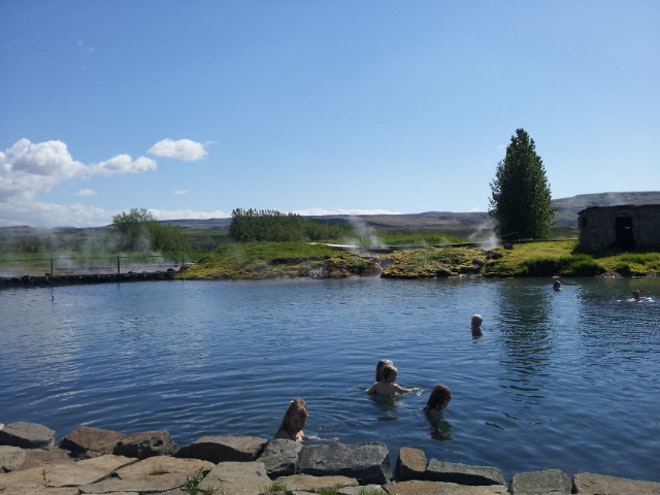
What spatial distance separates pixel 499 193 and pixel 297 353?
5043cm

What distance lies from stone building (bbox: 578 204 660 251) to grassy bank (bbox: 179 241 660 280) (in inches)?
66.2

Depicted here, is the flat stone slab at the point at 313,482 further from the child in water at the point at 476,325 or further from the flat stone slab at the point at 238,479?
the child in water at the point at 476,325

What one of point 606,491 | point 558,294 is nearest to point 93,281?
point 558,294

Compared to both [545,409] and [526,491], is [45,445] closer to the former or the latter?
[526,491]

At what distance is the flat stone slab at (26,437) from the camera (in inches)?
365

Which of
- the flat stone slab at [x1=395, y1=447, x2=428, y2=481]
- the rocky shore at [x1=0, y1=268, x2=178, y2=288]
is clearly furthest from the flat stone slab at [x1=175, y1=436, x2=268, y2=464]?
the rocky shore at [x1=0, y1=268, x2=178, y2=288]

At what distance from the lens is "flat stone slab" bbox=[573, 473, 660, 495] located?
672 centimetres

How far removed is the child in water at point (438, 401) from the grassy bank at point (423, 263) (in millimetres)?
32152

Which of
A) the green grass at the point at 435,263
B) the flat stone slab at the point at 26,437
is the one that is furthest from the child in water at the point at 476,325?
the green grass at the point at 435,263

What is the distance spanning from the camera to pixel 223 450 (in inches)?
323

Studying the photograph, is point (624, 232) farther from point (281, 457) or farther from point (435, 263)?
point (281, 457)

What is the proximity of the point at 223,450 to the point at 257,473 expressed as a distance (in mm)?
1010

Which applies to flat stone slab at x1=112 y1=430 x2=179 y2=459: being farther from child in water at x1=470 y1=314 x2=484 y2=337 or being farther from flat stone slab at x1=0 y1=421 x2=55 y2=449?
child in water at x1=470 y1=314 x2=484 y2=337

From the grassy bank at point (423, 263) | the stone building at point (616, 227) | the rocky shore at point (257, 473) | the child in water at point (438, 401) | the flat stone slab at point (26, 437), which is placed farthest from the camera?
the stone building at point (616, 227)
